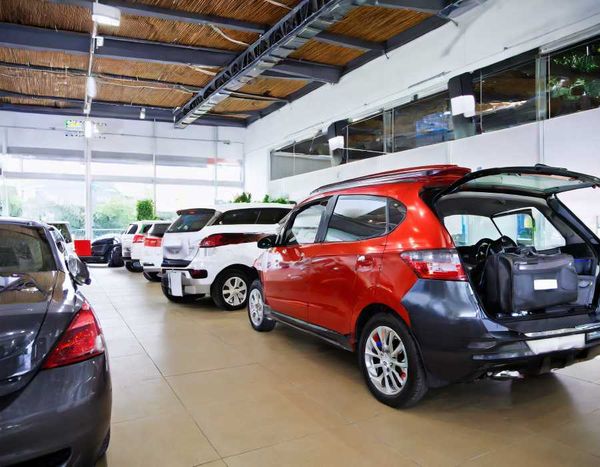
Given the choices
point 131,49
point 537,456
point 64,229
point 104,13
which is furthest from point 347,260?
point 64,229

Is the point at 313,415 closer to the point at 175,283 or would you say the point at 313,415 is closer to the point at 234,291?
the point at 234,291

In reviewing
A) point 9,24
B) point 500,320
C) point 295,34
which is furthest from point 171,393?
point 9,24

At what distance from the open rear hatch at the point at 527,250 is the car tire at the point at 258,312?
2.36 meters

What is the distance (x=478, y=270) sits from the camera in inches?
115

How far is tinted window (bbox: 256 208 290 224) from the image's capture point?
6.65 m

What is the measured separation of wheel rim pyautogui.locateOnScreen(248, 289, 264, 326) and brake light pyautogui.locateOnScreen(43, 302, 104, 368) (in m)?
3.07

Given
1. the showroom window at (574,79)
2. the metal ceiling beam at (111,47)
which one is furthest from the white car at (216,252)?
the metal ceiling beam at (111,47)

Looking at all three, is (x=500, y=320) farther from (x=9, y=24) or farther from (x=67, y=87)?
(x=67, y=87)

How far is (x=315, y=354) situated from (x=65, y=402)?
2.83 m

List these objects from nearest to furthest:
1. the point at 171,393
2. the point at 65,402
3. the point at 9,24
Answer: the point at 65,402 → the point at 171,393 → the point at 9,24

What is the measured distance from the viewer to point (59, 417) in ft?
5.35

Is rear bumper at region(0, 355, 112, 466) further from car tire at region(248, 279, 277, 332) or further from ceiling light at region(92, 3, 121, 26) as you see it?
ceiling light at region(92, 3, 121, 26)

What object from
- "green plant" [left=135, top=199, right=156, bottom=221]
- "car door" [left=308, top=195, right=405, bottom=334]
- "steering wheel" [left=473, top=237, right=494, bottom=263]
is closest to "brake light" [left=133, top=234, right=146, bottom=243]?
"green plant" [left=135, top=199, right=156, bottom=221]

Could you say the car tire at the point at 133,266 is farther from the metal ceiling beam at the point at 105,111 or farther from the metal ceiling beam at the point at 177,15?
the metal ceiling beam at the point at 105,111
